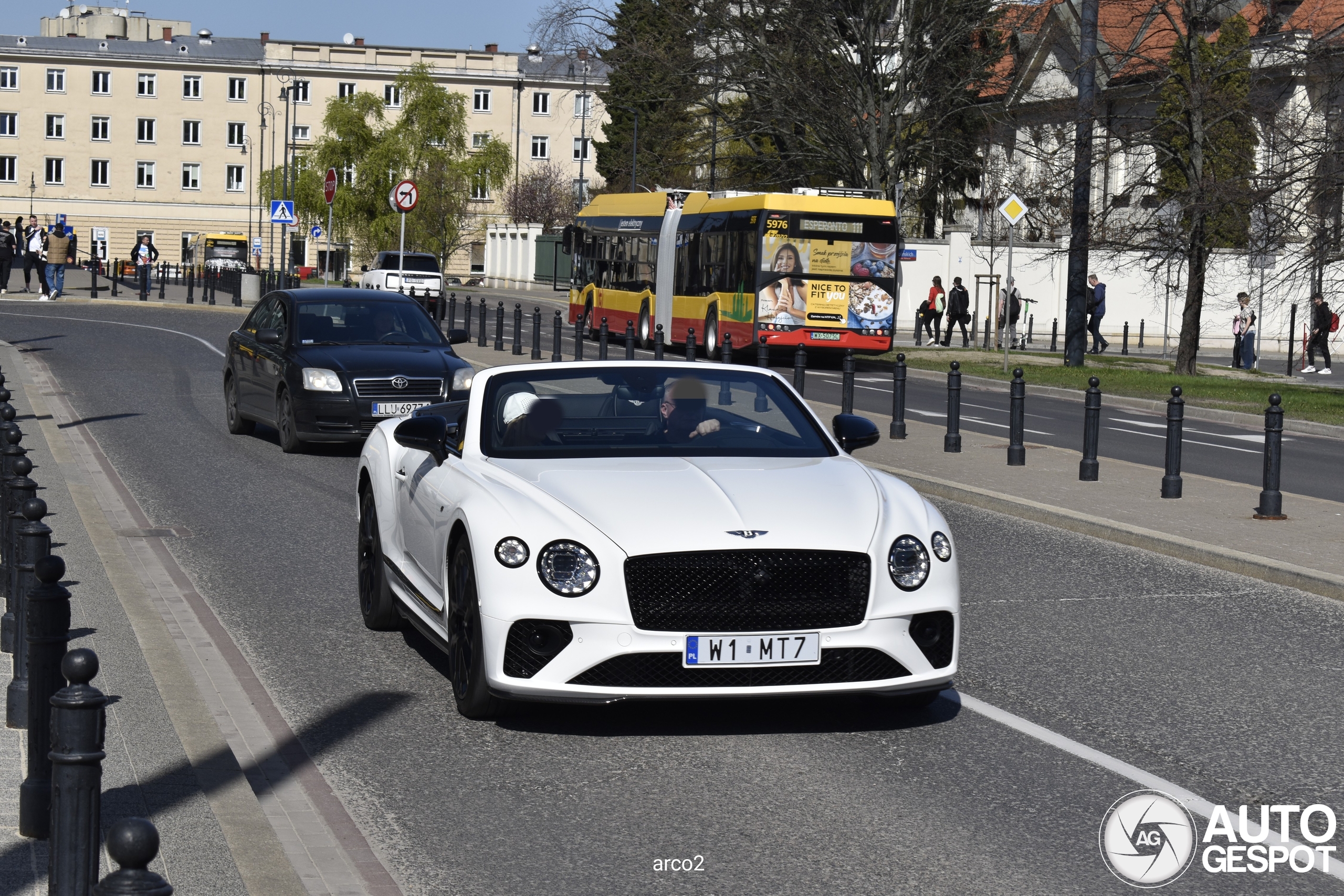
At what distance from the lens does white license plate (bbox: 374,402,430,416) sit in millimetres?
16406

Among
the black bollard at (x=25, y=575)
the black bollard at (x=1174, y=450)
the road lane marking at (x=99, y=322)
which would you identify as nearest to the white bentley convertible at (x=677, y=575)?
the black bollard at (x=25, y=575)

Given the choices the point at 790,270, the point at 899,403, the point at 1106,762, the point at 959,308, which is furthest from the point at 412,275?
the point at 1106,762

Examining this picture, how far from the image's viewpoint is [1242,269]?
5394cm

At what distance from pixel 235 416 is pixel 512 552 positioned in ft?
41.3

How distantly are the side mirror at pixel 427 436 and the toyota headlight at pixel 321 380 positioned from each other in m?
8.91

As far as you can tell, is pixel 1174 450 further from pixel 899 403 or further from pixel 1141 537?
pixel 899 403

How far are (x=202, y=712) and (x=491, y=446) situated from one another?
1.64 meters

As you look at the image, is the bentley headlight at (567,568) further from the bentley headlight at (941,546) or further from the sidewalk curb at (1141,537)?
the sidewalk curb at (1141,537)

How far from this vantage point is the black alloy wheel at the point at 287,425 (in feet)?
54.4

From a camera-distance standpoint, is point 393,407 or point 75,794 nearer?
point 75,794

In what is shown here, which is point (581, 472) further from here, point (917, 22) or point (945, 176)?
point (945, 176)

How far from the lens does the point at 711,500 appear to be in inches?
257

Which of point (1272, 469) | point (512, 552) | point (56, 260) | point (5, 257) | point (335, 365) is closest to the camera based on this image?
point (512, 552)

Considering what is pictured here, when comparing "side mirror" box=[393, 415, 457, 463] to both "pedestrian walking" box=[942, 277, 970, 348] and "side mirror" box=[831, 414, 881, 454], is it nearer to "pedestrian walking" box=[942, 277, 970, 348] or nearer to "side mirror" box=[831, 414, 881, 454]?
"side mirror" box=[831, 414, 881, 454]
